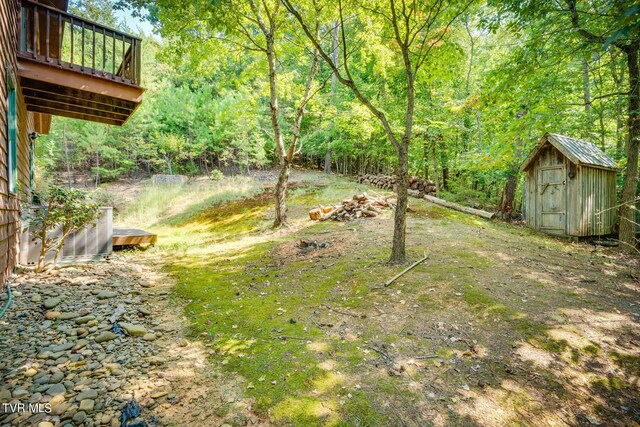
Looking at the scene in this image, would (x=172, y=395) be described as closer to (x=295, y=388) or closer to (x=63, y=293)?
(x=295, y=388)

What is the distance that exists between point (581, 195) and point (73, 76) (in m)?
13.0

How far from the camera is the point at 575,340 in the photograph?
10.6ft

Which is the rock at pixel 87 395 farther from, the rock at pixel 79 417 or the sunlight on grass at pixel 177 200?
the sunlight on grass at pixel 177 200

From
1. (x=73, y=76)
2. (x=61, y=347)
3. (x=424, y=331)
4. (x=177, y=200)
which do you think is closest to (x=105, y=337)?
(x=61, y=347)

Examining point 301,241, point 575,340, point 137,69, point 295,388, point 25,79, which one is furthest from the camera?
point 301,241

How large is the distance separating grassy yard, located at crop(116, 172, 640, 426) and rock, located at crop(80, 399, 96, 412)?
101 cm

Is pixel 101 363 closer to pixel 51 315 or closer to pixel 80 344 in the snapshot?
pixel 80 344

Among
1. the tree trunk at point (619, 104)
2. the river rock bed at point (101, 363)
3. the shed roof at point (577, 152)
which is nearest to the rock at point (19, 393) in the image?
the river rock bed at point (101, 363)

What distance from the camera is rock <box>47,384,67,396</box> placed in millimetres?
2404

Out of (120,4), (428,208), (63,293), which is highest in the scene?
(120,4)

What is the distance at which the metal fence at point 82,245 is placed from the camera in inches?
222

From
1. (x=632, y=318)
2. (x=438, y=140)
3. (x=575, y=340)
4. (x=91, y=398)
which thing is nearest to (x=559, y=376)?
(x=575, y=340)

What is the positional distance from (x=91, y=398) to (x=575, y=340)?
463 cm

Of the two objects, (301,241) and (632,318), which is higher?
(301,241)
